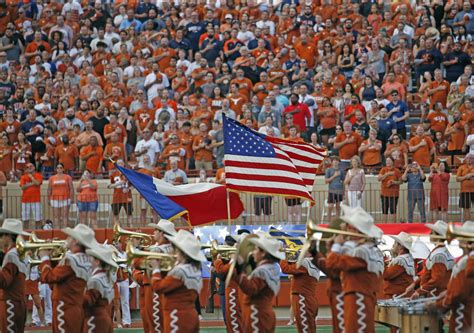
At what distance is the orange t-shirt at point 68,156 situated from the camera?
2722 centimetres

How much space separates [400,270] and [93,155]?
967 centimetres

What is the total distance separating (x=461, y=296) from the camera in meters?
15.5

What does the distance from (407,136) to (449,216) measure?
3.52m

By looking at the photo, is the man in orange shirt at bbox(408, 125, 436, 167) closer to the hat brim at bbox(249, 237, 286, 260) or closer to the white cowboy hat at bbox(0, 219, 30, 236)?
the hat brim at bbox(249, 237, 286, 260)

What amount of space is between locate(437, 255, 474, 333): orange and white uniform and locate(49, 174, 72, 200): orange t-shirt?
11340 mm

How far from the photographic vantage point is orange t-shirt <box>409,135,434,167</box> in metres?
25.7

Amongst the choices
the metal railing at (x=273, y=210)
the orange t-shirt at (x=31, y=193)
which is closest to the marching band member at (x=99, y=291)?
the metal railing at (x=273, y=210)

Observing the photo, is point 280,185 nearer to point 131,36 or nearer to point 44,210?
point 44,210

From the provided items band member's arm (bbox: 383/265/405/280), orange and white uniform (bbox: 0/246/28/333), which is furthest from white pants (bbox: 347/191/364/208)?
orange and white uniform (bbox: 0/246/28/333)

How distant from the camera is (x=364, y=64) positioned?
94.8 feet

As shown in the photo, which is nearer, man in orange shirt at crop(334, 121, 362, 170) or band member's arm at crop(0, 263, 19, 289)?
band member's arm at crop(0, 263, 19, 289)

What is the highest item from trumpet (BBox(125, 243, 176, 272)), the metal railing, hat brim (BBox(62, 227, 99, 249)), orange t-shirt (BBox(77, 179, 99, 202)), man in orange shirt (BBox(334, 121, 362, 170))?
man in orange shirt (BBox(334, 121, 362, 170))

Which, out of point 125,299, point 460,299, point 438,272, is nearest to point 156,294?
point 438,272

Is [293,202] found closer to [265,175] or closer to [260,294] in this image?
[265,175]
